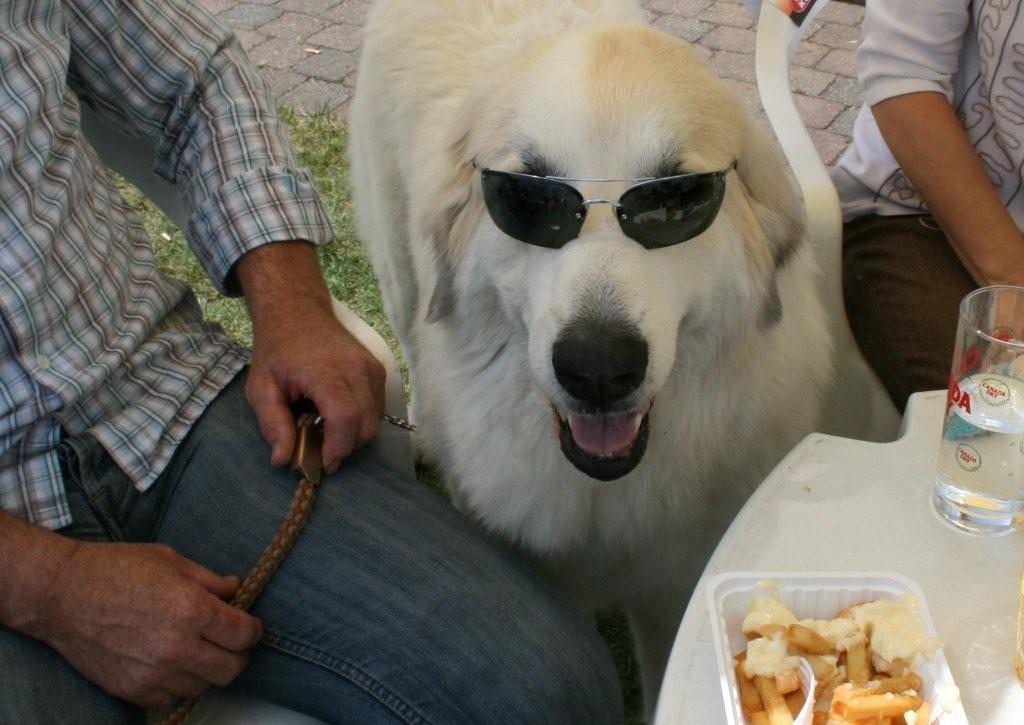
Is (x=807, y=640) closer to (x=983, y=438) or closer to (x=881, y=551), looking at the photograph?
(x=881, y=551)

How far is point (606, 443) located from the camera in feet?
4.77

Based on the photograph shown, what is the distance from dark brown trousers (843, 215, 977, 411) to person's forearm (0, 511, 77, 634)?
1.33 metres

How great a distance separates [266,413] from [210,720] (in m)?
0.43

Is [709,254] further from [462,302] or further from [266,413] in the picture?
[266,413]

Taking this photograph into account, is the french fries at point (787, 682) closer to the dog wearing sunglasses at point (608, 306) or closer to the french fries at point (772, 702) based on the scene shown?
the french fries at point (772, 702)

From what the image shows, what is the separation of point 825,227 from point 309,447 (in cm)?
97

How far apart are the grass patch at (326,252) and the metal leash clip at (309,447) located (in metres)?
0.94

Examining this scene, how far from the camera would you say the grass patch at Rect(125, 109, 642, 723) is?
307cm

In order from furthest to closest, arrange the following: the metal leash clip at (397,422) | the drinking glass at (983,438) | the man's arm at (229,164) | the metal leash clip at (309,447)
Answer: the metal leash clip at (397,422) < the man's arm at (229,164) < the metal leash clip at (309,447) < the drinking glass at (983,438)

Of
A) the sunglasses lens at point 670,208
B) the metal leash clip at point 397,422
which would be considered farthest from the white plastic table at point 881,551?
the metal leash clip at point 397,422

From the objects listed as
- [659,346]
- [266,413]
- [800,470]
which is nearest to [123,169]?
[266,413]

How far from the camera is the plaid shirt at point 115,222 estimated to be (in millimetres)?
1421

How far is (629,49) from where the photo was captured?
142 centimetres

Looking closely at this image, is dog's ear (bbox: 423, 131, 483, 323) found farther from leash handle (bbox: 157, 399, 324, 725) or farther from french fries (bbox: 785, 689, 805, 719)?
french fries (bbox: 785, 689, 805, 719)
